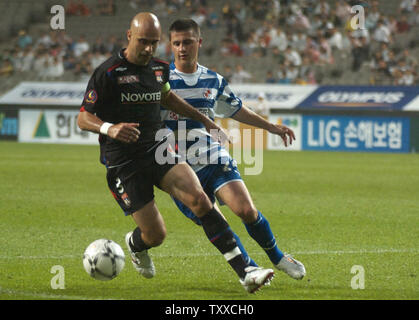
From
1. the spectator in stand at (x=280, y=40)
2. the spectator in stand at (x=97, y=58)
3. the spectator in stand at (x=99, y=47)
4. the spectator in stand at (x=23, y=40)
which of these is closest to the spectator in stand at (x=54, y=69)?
the spectator in stand at (x=97, y=58)

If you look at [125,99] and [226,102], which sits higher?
[125,99]

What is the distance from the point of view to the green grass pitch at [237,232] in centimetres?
605

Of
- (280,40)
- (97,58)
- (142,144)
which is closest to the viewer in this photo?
(142,144)

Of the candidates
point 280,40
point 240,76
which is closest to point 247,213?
point 240,76

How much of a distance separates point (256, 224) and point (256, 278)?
32.8 inches

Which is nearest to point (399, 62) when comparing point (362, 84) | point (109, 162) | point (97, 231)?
point (362, 84)

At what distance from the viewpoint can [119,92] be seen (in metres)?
5.89

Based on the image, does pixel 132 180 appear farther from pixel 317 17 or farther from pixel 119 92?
pixel 317 17

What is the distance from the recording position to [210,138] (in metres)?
6.73

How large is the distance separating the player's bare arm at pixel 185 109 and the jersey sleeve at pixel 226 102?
52 centimetres

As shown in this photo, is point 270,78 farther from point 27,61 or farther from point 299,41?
point 27,61
